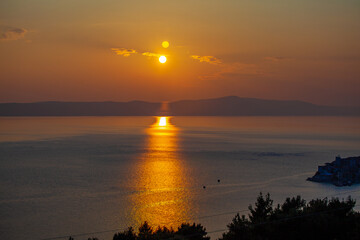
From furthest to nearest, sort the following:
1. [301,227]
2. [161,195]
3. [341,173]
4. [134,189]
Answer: [341,173] → [134,189] → [161,195] → [301,227]

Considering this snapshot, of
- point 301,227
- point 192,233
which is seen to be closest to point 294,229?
point 301,227

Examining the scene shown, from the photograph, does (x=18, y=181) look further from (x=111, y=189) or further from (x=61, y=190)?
(x=111, y=189)

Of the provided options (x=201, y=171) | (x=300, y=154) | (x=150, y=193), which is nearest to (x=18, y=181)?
(x=150, y=193)

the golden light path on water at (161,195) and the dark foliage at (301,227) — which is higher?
the golden light path on water at (161,195)

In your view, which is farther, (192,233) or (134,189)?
(134,189)

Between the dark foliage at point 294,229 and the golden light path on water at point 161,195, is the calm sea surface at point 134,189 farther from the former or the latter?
the dark foliage at point 294,229

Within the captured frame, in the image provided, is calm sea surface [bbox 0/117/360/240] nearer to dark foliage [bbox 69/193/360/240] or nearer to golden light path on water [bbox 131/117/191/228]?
golden light path on water [bbox 131/117/191/228]

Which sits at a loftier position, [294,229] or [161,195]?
[161,195]

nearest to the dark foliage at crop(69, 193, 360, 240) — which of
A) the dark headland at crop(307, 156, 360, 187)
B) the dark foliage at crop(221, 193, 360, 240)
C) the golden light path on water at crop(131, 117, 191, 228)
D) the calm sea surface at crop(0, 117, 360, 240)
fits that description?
the dark foliage at crop(221, 193, 360, 240)

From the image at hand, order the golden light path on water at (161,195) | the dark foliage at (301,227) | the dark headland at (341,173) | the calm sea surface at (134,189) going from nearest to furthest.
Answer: the dark foliage at (301,227) → the calm sea surface at (134,189) → the golden light path on water at (161,195) → the dark headland at (341,173)

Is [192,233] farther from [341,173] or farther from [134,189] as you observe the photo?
[341,173]

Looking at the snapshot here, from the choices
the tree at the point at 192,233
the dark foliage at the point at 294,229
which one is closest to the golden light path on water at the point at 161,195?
the tree at the point at 192,233

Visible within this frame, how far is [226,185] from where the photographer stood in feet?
189

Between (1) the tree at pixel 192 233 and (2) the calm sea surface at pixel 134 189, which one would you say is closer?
(1) the tree at pixel 192 233
